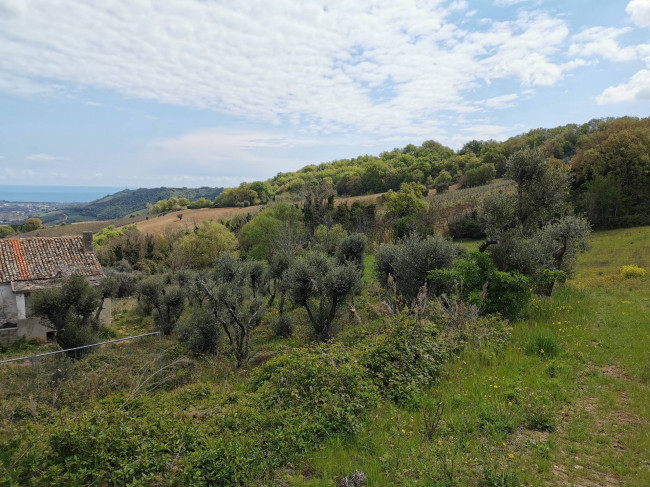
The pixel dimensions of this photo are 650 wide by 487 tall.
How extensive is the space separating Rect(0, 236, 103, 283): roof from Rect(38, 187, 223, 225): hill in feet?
371

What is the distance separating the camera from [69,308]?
17.3m

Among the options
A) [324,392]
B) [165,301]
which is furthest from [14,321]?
[324,392]

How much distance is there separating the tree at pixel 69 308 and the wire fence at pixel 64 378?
10.9 feet

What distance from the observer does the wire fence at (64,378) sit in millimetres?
9180

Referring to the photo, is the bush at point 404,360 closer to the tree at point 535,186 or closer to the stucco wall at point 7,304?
the tree at point 535,186

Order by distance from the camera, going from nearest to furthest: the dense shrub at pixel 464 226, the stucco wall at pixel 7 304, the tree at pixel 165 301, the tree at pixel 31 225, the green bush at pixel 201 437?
1. the green bush at pixel 201 437
2. the tree at pixel 165 301
3. the stucco wall at pixel 7 304
4. the dense shrub at pixel 464 226
5. the tree at pixel 31 225

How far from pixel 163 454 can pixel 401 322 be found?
5.49 m

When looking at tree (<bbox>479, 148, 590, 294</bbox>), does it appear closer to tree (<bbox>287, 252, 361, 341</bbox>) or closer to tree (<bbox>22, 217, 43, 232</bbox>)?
tree (<bbox>287, 252, 361, 341</bbox>)

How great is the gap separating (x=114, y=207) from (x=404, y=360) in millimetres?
178955

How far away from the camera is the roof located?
23.3 m

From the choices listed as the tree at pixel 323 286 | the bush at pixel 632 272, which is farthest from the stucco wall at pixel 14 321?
the bush at pixel 632 272

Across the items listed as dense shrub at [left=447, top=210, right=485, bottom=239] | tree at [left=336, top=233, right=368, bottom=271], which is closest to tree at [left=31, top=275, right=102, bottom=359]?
tree at [left=336, top=233, right=368, bottom=271]

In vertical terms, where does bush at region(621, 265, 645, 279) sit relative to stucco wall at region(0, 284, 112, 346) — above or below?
above

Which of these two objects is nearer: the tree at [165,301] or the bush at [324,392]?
the bush at [324,392]
